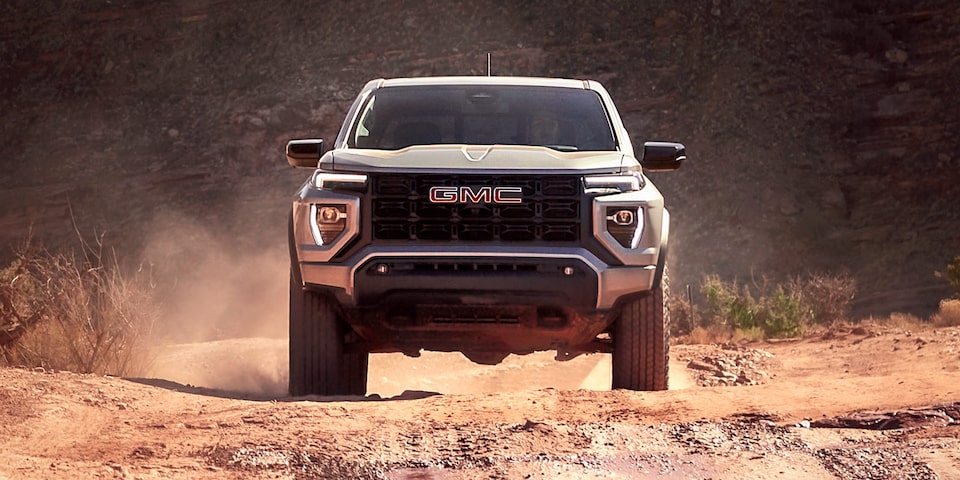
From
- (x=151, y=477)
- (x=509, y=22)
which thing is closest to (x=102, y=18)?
(x=509, y=22)

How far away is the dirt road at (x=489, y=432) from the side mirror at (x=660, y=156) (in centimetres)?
152

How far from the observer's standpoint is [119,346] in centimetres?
1011

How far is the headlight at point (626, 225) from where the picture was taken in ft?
23.3

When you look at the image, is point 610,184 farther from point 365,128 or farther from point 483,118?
point 365,128

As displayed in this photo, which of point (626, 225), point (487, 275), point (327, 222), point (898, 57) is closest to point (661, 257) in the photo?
→ point (626, 225)

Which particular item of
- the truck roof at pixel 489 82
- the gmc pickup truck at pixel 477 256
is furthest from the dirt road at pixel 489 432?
the truck roof at pixel 489 82

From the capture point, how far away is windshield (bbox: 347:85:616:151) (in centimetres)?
823

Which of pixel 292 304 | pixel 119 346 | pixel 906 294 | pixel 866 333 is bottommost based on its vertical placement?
pixel 906 294

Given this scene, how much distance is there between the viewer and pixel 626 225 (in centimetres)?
713

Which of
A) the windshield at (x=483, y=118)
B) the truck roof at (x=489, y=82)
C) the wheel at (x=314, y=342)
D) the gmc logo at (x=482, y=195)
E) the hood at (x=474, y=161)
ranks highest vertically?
the truck roof at (x=489, y=82)

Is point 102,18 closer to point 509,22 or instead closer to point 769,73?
point 509,22

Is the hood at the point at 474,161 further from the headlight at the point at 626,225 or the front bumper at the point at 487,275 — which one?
the front bumper at the point at 487,275

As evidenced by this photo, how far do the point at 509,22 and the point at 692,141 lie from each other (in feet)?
19.2

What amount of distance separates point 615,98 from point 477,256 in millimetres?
23370
